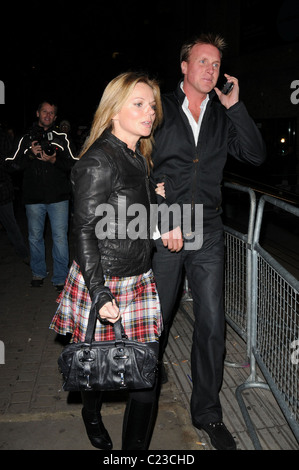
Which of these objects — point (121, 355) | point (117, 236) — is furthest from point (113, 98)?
point (121, 355)

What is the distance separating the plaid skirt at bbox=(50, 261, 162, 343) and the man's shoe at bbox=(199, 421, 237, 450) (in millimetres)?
869

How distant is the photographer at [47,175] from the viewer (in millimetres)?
5617

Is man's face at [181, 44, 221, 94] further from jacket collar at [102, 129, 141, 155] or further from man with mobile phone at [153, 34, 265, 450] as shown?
jacket collar at [102, 129, 141, 155]

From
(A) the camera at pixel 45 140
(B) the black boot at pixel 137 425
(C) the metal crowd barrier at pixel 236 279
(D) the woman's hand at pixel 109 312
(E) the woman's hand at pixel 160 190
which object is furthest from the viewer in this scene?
(A) the camera at pixel 45 140

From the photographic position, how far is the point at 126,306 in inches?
103

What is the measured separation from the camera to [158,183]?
3148mm

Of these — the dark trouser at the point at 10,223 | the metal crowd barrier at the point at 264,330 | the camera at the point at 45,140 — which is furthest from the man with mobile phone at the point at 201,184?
the dark trouser at the point at 10,223

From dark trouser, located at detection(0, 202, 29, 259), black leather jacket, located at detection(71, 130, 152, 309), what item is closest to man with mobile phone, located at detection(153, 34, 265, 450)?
black leather jacket, located at detection(71, 130, 152, 309)

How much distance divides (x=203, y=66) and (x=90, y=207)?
1.43 metres

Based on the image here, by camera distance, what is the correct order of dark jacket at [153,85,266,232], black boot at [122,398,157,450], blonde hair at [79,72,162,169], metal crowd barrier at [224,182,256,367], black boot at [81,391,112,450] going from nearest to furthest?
blonde hair at [79,72,162,169] → black boot at [122,398,157,450] → black boot at [81,391,112,450] → dark jacket at [153,85,266,232] → metal crowd barrier at [224,182,256,367]

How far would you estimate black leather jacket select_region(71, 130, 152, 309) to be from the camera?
2.35 meters

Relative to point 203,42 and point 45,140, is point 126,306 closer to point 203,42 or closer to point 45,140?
point 203,42

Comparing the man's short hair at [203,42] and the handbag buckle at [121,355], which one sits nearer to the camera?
the handbag buckle at [121,355]

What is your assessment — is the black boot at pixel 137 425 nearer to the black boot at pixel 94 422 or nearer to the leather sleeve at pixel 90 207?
the black boot at pixel 94 422
